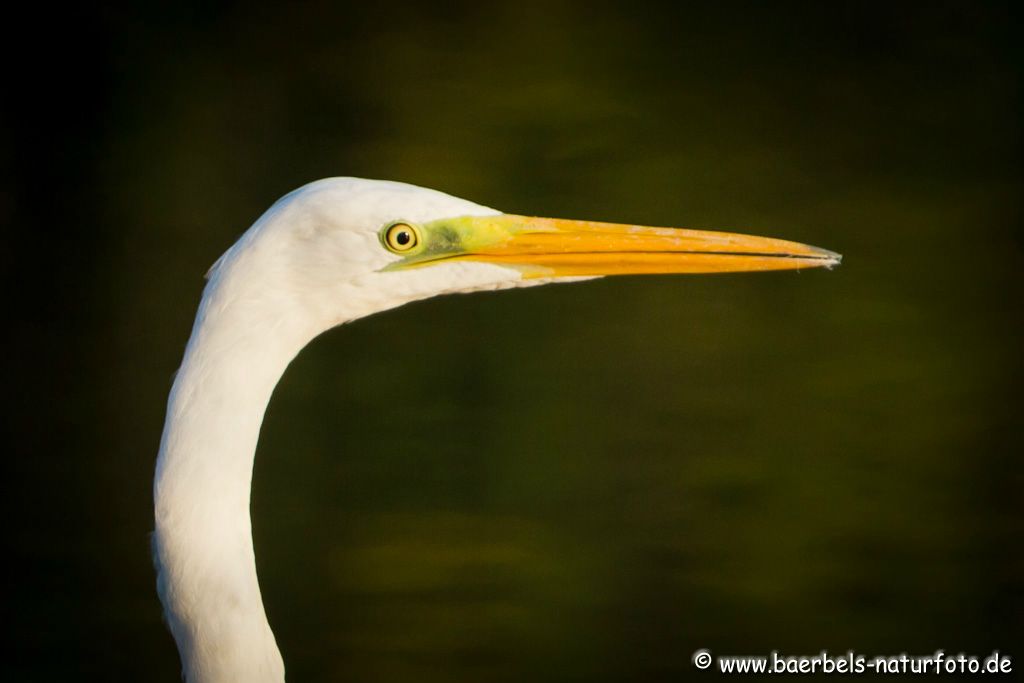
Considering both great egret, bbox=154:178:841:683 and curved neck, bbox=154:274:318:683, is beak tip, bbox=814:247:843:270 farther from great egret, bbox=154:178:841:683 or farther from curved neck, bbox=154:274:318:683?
curved neck, bbox=154:274:318:683

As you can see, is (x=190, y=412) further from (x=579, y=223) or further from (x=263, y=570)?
(x=263, y=570)

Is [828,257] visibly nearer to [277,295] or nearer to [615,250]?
[615,250]

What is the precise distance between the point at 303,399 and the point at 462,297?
18.4 inches

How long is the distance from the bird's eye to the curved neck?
0.13 meters

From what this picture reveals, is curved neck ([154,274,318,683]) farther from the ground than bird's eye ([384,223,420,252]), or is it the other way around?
bird's eye ([384,223,420,252])

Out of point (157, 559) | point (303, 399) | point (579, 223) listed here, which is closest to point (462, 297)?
point (303, 399)

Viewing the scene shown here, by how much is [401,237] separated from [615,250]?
0.82 feet

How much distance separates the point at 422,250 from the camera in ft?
3.41

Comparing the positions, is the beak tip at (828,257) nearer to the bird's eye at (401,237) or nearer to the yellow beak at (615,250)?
the yellow beak at (615,250)

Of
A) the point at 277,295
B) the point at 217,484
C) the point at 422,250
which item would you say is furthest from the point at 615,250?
the point at 217,484

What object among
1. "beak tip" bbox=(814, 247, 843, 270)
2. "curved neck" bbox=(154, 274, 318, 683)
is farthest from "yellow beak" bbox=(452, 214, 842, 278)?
"curved neck" bbox=(154, 274, 318, 683)

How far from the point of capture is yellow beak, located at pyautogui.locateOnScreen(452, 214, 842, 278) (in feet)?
3.50

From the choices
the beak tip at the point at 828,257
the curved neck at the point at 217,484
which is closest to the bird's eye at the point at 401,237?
the curved neck at the point at 217,484

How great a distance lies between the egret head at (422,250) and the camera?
1.00 metres
